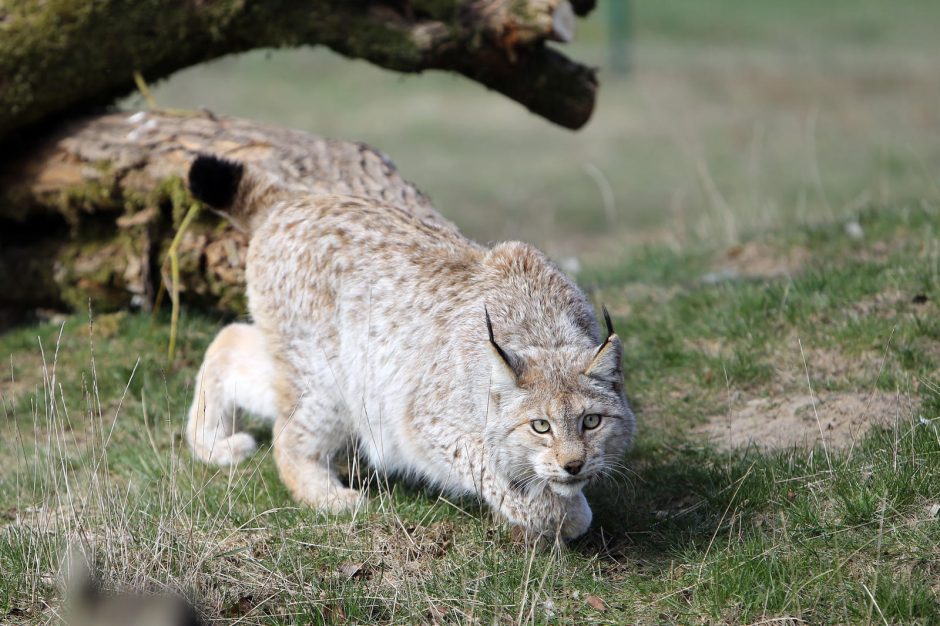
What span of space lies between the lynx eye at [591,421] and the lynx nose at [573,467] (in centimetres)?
18

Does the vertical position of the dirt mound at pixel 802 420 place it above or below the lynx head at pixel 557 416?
below

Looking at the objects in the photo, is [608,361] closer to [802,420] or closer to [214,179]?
[802,420]

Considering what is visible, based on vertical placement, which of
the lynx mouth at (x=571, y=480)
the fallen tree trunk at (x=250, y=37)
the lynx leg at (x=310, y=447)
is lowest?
the lynx leg at (x=310, y=447)

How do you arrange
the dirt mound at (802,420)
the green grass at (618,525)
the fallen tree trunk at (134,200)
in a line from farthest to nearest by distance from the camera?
the fallen tree trunk at (134,200) < the dirt mound at (802,420) < the green grass at (618,525)

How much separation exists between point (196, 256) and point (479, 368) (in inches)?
111

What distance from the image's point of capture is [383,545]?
4430mm

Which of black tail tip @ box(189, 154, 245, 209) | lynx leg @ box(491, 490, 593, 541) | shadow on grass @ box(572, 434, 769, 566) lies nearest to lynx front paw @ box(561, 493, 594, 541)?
lynx leg @ box(491, 490, 593, 541)

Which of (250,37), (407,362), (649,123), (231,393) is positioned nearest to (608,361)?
(407,362)

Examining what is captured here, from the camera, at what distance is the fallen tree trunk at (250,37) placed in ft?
22.2

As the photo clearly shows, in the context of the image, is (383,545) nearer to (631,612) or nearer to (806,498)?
(631,612)

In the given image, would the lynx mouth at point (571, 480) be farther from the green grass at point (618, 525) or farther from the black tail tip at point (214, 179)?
the black tail tip at point (214, 179)

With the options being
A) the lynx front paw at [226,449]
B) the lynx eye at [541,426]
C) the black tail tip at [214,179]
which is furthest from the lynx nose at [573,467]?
the black tail tip at [214,179]

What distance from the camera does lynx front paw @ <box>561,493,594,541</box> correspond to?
4422 millimetres

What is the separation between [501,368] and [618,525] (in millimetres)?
1004
